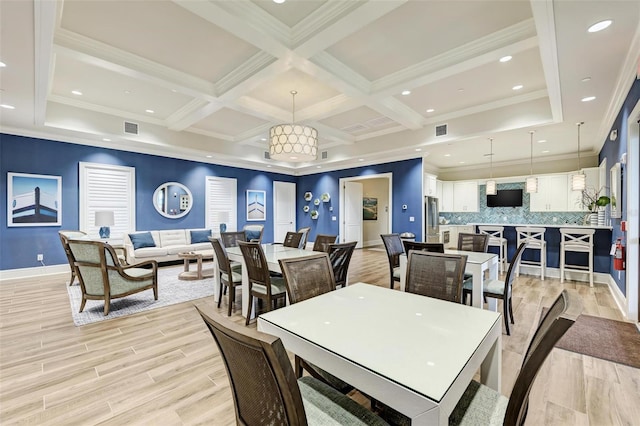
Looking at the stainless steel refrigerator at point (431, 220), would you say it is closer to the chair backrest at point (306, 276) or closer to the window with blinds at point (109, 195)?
the chair backrest at point (306, 276)

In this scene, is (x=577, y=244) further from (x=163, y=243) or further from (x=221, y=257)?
(x=163, y=243)

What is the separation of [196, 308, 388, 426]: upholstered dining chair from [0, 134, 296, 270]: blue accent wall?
22.7 feet

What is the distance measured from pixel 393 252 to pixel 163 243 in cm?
561

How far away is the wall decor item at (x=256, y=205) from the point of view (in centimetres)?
908

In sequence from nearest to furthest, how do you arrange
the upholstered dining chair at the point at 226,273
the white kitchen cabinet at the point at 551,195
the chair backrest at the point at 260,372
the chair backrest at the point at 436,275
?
1. the chair backrest at the point at 260,372
2. the chair backrest at the point at 436,275
3. the upholstered dining chair at the point at 226,273
4. the white kitchen cabinet at the point at 551,195

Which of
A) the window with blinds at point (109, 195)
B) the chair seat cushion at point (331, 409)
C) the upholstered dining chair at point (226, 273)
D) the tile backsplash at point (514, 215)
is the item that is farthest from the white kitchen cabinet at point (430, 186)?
the window with blinds at point (109, 195)

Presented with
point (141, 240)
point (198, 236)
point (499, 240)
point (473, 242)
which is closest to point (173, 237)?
point (198, 236)

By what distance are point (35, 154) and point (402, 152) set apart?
306 inches

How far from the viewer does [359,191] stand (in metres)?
9.83

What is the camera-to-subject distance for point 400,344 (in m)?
1.10

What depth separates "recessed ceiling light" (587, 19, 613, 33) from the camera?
223 centimetres

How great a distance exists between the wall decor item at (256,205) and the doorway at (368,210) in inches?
102

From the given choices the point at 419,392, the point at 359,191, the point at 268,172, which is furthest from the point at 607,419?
the point at 268,172

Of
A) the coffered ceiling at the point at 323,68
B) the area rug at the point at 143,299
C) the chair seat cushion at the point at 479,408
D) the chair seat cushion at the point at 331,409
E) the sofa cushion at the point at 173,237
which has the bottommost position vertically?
the area rug at the point at 143,299
